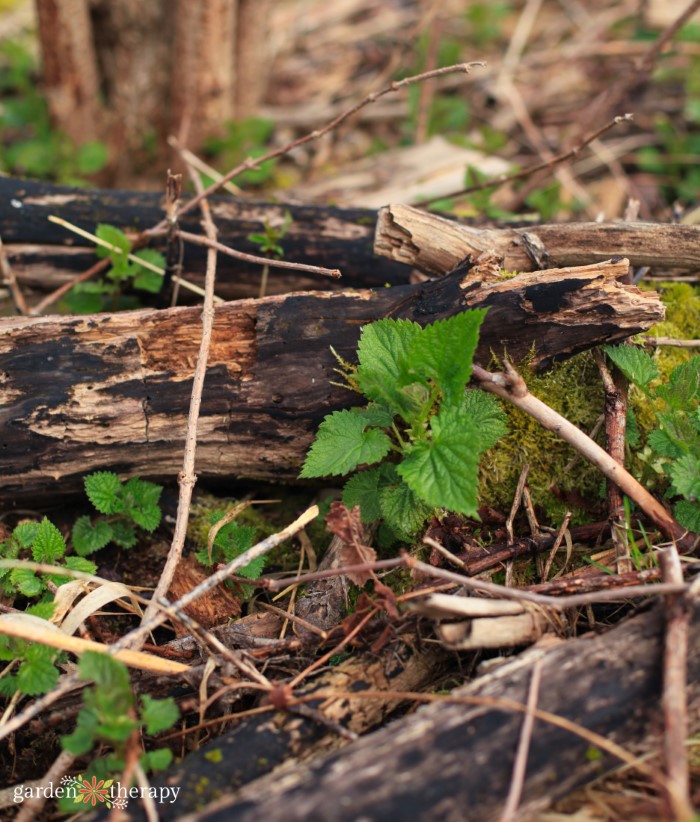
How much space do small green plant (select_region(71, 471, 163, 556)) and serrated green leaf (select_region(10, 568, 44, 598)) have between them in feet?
0.79

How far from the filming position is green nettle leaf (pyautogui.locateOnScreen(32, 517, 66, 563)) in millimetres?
2361

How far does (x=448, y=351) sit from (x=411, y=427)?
0.32 meters

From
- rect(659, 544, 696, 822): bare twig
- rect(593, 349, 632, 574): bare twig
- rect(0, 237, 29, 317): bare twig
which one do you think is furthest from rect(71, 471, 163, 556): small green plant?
rect(659, 544, 696, 822): bare twig

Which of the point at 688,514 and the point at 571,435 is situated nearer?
the point at 688,514

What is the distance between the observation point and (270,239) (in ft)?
9.99

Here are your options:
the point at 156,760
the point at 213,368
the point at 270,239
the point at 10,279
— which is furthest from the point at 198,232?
the point at 156,760

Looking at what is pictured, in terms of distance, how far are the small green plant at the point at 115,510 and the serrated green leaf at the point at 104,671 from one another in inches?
29.6

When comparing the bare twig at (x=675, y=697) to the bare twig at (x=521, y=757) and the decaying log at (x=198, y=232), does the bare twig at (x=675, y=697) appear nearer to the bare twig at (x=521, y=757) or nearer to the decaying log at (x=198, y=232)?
the bare twig at (x=521, y=757)

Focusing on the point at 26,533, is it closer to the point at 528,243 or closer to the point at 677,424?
the point at 528,243

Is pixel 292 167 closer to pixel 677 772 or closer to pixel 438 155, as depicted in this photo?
pixel 438 155

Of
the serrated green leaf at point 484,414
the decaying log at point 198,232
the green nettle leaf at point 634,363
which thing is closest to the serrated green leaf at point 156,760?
the serrated green leaf at point 484,414

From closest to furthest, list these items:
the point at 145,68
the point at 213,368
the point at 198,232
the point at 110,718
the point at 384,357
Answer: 1. the point at 110,718
2. the point at 384,357
3. the point at 213,368
4. the point at 198,232
5. the point at 145,68

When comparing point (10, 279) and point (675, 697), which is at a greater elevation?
point (10, 279)

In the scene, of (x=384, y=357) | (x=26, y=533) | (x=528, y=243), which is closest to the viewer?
(x=384, y=357)
